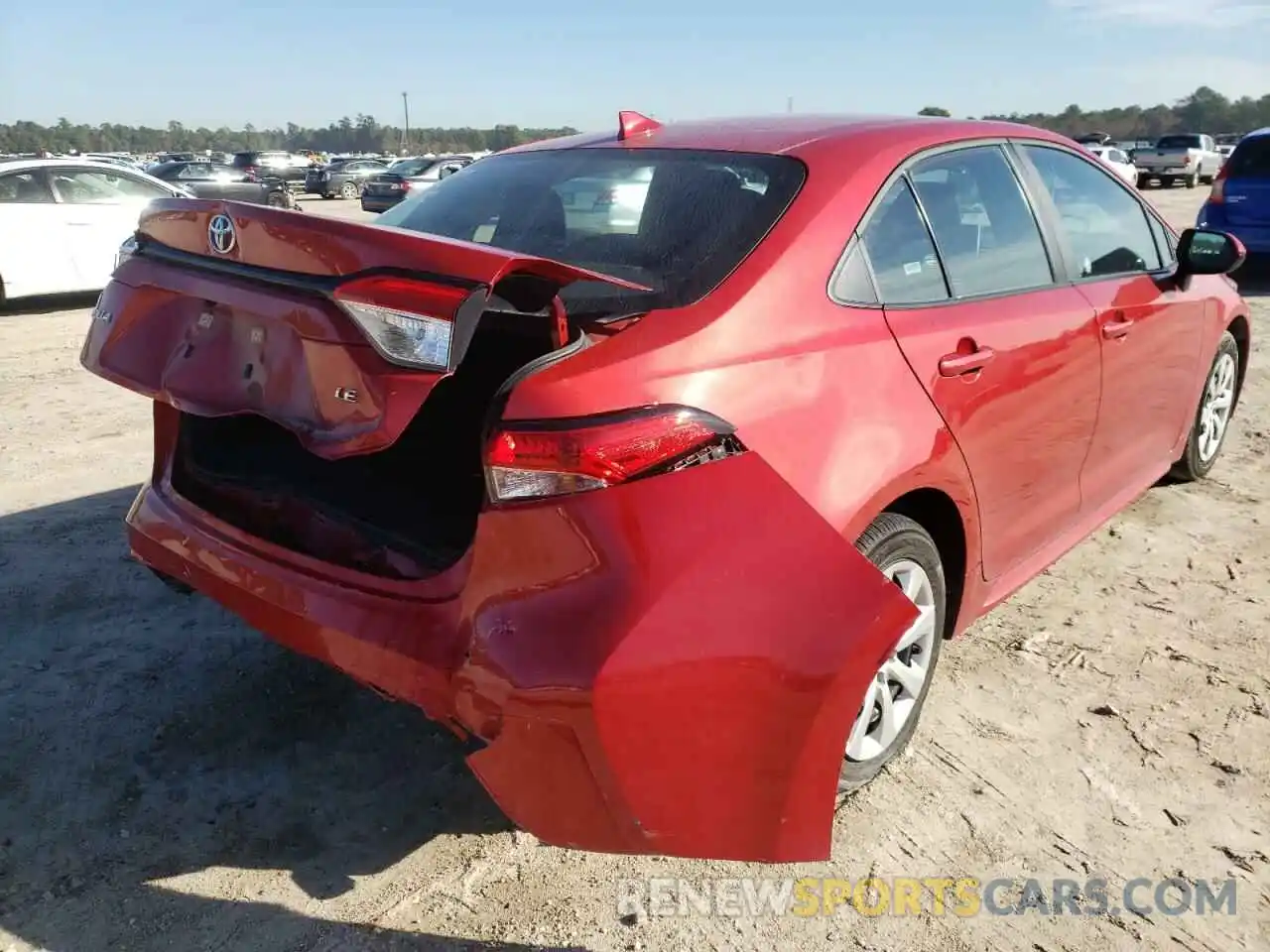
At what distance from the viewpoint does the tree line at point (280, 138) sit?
97500 millimetres

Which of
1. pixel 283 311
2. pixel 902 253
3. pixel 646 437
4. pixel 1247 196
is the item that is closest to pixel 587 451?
pixel 646 437

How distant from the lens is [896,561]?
2516 mm

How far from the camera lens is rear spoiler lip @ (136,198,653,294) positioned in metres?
1.87

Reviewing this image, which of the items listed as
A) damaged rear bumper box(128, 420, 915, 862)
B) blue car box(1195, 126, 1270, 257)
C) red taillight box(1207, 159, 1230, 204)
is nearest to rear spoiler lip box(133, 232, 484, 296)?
damaged rear bumper box(128, 420, 915, 862)

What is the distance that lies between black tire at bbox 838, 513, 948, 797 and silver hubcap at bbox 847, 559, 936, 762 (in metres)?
0.01

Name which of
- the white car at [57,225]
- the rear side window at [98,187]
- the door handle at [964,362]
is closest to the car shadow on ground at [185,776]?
the door handle at [964,362]

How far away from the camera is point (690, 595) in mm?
1865

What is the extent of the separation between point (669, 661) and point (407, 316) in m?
0.80

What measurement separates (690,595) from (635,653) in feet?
0.48

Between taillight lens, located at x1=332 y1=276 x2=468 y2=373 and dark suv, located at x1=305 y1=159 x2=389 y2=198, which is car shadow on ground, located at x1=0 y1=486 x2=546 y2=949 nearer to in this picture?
taillight lens, located at x1=332 y1=276 x2=468 y2=373

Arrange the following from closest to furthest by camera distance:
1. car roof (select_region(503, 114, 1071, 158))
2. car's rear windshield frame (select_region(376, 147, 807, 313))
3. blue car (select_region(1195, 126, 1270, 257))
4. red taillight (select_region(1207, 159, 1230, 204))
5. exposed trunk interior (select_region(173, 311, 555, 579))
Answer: car's rear windshield frame (select_region(376, 147, 807, 313))
exposed trunk interior (select_region(173, 311, 555, 579))
car roof (select_region(503, 114, 1071, 158))
blue car (select_region(1195, 126, 1270, 257))
red taillight (select_region(1207, 159, 1230, 204))

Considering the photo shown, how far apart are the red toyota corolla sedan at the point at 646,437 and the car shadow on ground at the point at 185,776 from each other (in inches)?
20.6

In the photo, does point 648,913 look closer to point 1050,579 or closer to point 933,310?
point 933,310

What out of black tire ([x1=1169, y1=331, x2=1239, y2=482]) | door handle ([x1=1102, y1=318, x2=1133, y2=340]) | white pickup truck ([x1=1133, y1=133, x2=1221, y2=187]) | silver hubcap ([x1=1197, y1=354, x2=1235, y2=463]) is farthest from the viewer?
white pickup truck ([x1=1133, y1=133, x2=1221, y2=187])
